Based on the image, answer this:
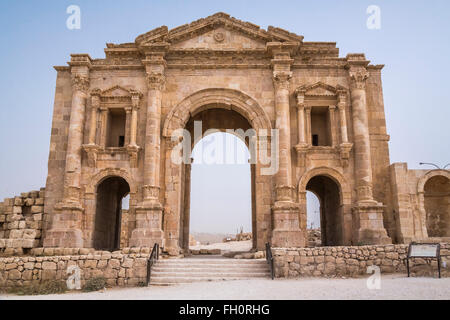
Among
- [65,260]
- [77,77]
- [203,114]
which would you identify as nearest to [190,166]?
[203,114]

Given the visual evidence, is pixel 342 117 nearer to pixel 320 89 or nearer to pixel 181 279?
pixel 320 89

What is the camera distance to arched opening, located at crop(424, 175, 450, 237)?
662 inches

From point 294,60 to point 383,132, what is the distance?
4859 mm

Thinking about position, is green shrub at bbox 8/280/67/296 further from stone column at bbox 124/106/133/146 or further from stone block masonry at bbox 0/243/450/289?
stone column at bbox 124/106/133/146

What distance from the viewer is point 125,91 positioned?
→ 1748 centimetres

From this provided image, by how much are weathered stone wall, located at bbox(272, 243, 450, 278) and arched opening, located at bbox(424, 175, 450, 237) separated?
177 inches

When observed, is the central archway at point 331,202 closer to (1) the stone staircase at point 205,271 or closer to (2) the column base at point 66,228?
(1) the stone staircase at point 205,271

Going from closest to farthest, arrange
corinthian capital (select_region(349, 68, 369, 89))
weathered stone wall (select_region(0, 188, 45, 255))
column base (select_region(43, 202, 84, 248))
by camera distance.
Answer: column base (select_region(43, 202, 84, 248)), weathered stone wall (select_region(0, 188, 45, 255)), corinthian capital (select_region(349, 68, 369, 89))

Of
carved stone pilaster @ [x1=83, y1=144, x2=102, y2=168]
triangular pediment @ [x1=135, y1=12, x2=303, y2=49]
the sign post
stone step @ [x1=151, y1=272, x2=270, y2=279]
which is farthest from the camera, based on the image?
triangular pediment @ [x1=135, y1=12, x2=303, y2=49]

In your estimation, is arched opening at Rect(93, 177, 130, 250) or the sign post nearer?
the sign post

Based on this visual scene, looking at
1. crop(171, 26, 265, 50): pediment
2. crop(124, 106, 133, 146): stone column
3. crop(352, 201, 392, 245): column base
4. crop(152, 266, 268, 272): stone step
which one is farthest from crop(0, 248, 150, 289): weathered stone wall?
crop(171, 26, 265, 50): pediment

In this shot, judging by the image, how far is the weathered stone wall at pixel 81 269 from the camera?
12.2m

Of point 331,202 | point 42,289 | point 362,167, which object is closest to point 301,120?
point 362,167

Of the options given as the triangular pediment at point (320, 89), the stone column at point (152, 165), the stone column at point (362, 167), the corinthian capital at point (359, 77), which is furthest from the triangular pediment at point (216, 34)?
the stone column at point (362, 167)
